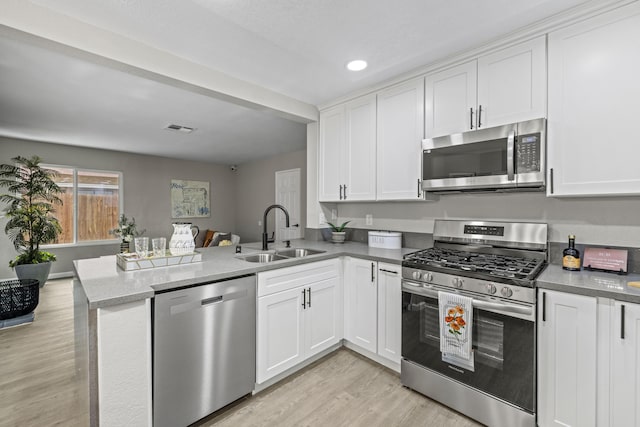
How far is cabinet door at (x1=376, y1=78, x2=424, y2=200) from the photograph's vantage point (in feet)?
7.86

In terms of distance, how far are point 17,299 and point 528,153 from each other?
5.21 metres

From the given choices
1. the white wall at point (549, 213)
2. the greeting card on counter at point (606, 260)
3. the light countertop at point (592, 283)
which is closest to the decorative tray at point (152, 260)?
the white wall at point (549, 213)

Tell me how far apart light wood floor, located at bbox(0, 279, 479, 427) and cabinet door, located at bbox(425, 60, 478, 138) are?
6.40ft

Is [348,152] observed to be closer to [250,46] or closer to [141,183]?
[250,46]

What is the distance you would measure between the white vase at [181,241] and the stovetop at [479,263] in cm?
154

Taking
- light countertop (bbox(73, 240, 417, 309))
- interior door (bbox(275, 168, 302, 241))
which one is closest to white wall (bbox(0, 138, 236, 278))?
interior door (bbox(275, 168, 302, 241))

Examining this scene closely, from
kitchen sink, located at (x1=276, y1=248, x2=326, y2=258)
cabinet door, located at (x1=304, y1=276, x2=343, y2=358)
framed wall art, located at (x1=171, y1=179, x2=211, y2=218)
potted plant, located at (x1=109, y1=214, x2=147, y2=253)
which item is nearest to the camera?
cabinet door, located at (x1=304, y1=276, x2=343, y2=358)

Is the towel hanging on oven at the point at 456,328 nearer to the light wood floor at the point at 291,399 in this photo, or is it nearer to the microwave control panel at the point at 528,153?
the light wood floor at the point at 291,399

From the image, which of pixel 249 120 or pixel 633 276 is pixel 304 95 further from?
pixel 633 276

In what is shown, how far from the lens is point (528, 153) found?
182 centimetres

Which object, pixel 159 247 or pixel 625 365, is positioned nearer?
pixel 625 365

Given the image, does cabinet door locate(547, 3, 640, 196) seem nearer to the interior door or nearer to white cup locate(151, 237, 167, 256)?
white cup locate(151, 237, 167, 256)

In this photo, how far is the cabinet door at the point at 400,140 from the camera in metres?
2.39

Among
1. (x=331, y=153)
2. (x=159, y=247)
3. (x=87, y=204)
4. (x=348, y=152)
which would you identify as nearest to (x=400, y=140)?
(x=348, y=152)
